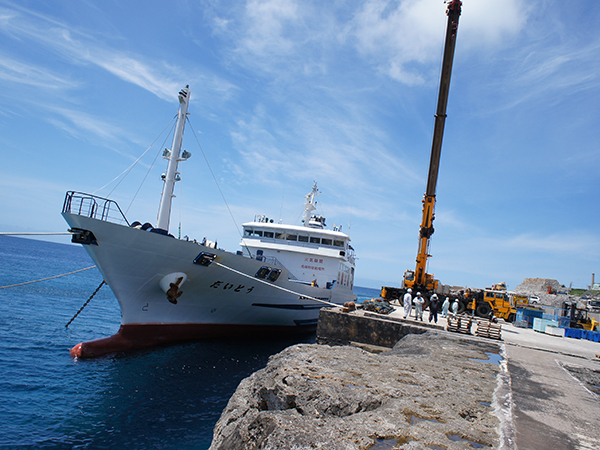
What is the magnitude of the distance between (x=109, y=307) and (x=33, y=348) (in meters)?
13.1

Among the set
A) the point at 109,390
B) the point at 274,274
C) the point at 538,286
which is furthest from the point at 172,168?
the point at 538,286

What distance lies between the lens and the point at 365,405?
12.4ft

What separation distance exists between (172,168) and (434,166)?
1330 centimetres

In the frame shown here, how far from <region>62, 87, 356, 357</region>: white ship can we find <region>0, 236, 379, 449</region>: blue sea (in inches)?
35.3

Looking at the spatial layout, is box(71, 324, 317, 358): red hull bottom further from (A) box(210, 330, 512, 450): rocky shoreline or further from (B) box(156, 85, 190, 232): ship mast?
(A) box(210, 330, 512, 450): rocky shoreline

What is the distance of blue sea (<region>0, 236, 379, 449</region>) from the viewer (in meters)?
6.60

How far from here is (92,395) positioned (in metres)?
8.26

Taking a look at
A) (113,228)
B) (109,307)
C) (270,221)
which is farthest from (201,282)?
(109,307)

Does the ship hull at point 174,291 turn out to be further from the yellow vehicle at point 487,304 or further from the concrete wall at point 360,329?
the yellow vehicle at point 487,304

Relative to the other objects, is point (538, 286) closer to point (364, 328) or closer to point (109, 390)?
point (364, 328)

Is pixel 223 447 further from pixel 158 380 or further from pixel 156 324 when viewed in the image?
pixel 156 324

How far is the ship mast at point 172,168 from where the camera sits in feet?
44.1

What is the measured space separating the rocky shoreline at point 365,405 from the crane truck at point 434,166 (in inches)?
466

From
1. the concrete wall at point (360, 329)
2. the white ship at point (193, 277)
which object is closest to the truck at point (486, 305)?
the white ship at point (193, 277)
